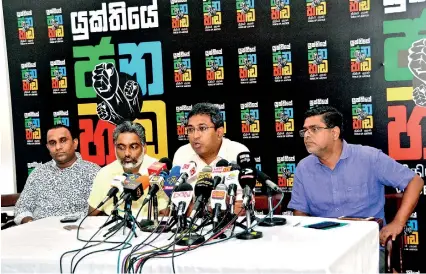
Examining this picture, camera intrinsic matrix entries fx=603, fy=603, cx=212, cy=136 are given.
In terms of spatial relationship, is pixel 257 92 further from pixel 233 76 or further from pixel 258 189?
pixel 258 189

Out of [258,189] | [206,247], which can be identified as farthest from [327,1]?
[206,247]

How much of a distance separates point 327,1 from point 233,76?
880mm

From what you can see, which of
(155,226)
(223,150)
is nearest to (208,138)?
(223,150)

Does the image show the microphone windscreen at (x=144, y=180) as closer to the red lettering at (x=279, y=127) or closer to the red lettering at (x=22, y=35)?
the red lettering at (x=279, y=127)

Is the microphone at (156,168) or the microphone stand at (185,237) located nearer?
the microphone stand at (185,237)

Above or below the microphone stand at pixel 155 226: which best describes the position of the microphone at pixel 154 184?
above

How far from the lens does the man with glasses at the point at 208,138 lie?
3.87 m

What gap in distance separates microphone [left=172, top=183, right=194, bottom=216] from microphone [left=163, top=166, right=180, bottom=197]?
0.22m

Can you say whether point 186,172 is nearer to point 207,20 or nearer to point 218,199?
point 218,199

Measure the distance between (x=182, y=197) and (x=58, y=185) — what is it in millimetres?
1917

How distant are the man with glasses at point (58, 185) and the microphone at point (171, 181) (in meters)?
1.44

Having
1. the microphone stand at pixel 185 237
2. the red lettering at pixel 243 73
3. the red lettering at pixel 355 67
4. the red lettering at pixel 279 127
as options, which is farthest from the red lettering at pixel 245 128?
the microphone stand at pixel 185 237

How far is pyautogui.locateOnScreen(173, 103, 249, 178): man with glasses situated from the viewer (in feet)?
12.7

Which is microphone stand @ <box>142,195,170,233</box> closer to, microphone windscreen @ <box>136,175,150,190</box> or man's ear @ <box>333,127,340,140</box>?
microphone windscreen @ <box>136,175,150,190</box>
